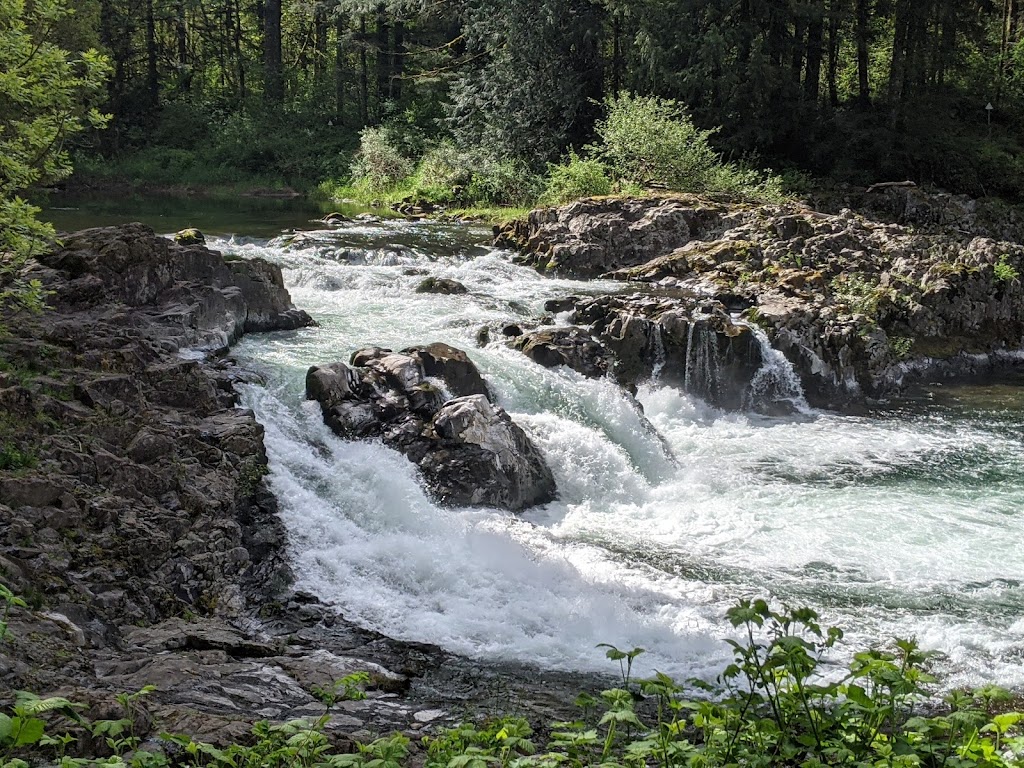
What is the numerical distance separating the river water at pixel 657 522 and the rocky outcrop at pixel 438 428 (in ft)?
0.80

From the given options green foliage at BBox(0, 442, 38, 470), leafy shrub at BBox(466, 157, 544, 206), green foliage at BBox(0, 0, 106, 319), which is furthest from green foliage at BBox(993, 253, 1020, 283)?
green foliage at BBox(0, 442, 38, 470)

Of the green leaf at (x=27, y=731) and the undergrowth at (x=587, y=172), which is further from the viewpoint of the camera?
the undergrowth at (x=587, y=172)

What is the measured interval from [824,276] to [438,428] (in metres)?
9.66

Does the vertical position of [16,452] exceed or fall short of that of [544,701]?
it exceeds it

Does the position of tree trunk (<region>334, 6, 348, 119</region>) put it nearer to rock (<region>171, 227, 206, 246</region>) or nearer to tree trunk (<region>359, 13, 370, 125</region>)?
tree trunk (<region>359, 13, 370, 125</region>)

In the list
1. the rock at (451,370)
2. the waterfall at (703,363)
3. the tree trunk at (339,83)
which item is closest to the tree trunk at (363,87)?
the tree trunk at (339,83)

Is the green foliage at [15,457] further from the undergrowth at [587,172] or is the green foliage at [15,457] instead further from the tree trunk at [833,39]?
the tree trunk at [833,39]

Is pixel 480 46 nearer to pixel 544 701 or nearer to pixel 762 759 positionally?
pixel 544 701

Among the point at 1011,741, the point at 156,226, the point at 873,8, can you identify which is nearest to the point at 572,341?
the point at 1011,741

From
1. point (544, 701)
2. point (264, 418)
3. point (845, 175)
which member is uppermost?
point (845, 175)

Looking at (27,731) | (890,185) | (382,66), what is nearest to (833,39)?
(890,185)

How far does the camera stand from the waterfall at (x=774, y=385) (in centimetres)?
1485

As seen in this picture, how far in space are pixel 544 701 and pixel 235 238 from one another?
16.3 metres

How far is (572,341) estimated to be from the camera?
1427 cm
